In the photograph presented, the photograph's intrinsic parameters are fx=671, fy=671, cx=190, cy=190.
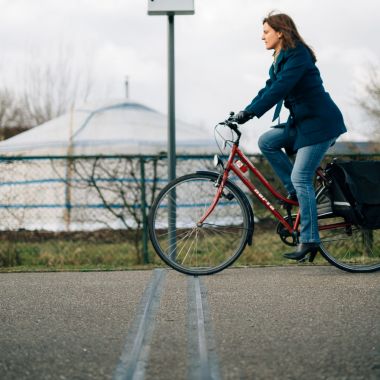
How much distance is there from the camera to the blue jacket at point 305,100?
382cm

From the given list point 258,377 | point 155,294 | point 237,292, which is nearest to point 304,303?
point 237,292

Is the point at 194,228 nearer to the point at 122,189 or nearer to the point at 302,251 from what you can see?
the point at 302,251

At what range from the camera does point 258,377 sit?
2131 mm

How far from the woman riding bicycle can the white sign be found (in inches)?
37.2

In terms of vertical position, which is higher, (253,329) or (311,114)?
(311,114)

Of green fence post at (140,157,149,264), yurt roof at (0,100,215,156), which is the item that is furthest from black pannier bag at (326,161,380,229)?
yurt roof at (0,100,215,156)

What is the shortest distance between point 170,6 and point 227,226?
1655 millimetres

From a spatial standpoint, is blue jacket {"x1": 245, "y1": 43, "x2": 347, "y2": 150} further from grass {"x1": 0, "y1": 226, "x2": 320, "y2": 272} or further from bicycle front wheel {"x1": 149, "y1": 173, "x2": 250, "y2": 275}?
grass {"x1": 0, "y1": 226, "x2": 320, "y2": 272}

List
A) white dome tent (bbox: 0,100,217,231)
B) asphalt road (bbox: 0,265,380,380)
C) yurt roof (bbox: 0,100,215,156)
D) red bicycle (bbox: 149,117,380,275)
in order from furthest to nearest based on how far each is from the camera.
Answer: yurt roof (bbox: 0,100,215,156), white dome tent (bbox: 0,100,217,231), red bicycle (bbox: 149,117,380,275), asphalt road (bbox: 0,265,380,380)

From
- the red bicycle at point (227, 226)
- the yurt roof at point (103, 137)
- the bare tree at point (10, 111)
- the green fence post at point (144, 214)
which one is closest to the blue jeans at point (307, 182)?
the red bicycle at point (227, 226)

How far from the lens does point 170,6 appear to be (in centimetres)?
475

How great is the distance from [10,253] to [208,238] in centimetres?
217

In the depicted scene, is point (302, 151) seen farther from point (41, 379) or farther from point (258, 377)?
point (41, 379)

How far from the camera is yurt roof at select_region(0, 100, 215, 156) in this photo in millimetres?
12125
